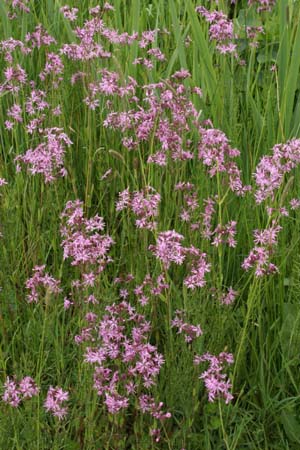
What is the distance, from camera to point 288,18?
3.48 meters

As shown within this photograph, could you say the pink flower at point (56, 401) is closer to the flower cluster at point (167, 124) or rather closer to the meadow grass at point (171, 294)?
the meadow grass at point (171, 294)

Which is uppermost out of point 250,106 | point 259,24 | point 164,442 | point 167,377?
point 259,24

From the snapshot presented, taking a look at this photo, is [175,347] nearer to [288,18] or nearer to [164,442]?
[164,442]

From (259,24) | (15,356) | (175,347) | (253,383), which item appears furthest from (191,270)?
(259,24)

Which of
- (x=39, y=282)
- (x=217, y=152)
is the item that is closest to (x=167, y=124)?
(x=217, y=152)

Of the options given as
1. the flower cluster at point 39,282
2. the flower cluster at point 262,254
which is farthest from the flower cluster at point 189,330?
the flower cluster at point 39,282

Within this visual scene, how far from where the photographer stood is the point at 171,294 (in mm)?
2406

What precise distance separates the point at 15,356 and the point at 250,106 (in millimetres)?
1485

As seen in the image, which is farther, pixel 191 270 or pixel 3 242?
pixel 3 242

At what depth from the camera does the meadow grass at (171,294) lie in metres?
2.11

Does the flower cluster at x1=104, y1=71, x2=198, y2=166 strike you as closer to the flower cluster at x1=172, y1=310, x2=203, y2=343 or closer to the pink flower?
the flower cluster at x1=172, y1=310, x2=203, y2=343

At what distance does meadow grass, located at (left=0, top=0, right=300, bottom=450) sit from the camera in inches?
83.0

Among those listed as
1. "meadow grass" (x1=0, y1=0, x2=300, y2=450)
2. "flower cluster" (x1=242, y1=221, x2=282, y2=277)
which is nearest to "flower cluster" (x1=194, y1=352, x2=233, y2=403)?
"meadow grass" (x1=0, y1=0, x2=300, y2=450)

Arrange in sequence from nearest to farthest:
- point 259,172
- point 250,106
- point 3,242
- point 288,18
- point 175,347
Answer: point 259,172 → point 175,347 → point 3,242 → point 250,106 → point 288,18
